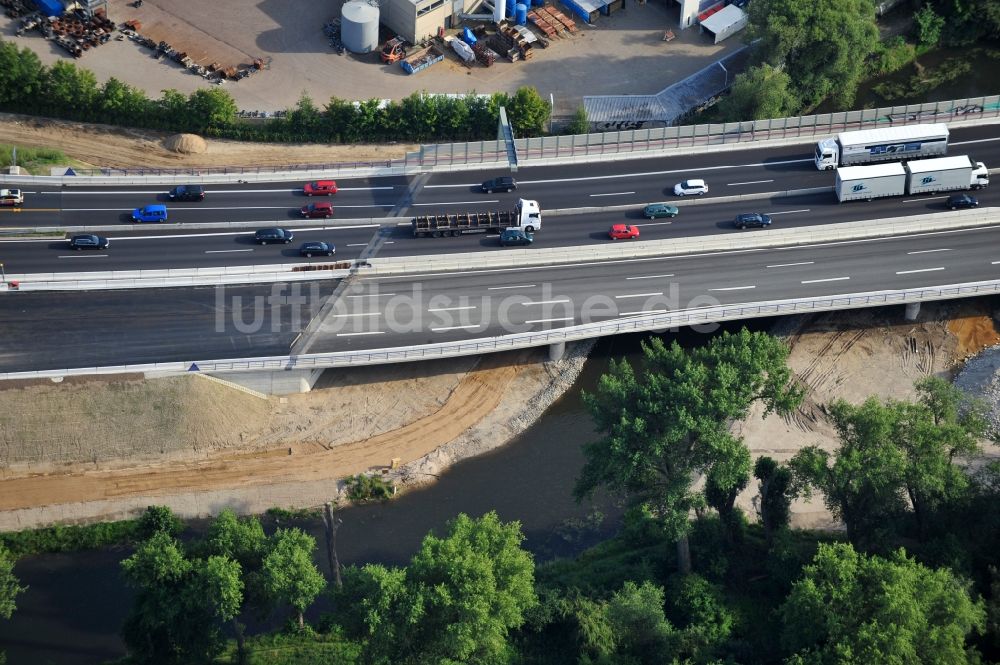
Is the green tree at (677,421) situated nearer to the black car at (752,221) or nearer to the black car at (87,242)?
the black car at (752,221)

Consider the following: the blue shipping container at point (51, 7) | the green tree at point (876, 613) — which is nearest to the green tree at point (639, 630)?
the green tree at point (876, 613)

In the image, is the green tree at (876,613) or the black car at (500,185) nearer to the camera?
the green tree at (876,613)

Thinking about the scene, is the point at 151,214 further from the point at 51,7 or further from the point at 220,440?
the point at 51,7

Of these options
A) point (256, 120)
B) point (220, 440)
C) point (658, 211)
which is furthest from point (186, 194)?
point (658, 211)

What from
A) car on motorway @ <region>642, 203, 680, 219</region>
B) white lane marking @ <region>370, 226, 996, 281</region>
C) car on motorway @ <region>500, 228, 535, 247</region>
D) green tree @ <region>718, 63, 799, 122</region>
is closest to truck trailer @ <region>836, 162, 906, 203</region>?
white lane marking @ <region>370, 226, 996, 281</region>

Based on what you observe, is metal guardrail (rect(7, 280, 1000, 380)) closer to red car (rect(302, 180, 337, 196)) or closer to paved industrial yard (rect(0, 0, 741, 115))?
red car (rect(302, 180, 337, 196))

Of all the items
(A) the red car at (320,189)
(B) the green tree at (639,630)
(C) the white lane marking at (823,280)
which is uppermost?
(A) the red car at (320,189)

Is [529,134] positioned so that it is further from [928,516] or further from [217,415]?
Result: [928,516]
